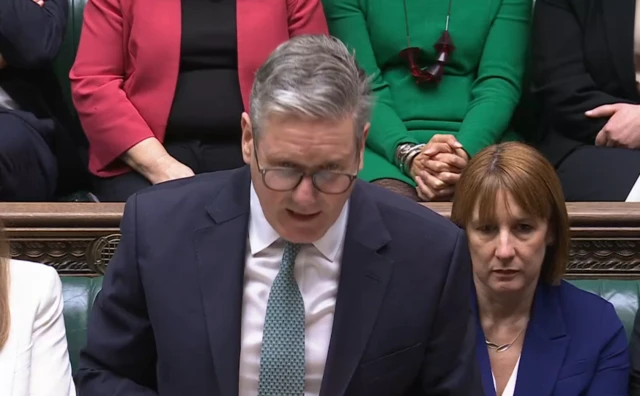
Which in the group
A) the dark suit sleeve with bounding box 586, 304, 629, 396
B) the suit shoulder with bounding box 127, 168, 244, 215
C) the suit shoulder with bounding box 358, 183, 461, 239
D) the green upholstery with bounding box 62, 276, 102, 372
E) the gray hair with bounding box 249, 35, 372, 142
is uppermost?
the gray hair with bounding box 249, 35, 372, 142

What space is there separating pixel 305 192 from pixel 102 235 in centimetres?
84

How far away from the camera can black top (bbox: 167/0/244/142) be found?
1.95m

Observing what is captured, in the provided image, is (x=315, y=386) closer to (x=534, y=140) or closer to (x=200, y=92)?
(x=200, y=92)

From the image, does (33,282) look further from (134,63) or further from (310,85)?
(134,63)

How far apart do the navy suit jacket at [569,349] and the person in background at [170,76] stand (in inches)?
27.5

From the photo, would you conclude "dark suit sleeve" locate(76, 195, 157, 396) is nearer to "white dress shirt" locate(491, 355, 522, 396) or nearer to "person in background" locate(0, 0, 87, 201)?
"white dress shirt" locate(491, 355, 522, 396)

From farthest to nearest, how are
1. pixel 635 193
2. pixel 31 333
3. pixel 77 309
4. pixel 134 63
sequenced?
pixel 134 63, pixel 635 193, pixel 77 309, pixel 31 333

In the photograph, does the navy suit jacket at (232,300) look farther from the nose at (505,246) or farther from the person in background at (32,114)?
the person in background at (32,114)

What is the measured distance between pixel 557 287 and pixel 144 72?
901 mm

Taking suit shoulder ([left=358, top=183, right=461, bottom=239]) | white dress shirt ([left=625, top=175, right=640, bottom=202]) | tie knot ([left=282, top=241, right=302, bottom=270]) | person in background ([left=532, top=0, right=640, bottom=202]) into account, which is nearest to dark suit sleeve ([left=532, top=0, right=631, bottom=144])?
person in background ([left=532, top=0, right=640, bottom=202])

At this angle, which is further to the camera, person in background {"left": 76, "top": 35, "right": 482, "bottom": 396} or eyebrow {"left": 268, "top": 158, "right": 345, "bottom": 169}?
person in background {"left": 76, "top": 35, "right": 482, "bottom": 396}

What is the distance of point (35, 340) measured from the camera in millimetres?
1313

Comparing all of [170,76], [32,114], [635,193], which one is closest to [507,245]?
[635,193]

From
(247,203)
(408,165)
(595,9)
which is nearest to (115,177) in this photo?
(408,165)
